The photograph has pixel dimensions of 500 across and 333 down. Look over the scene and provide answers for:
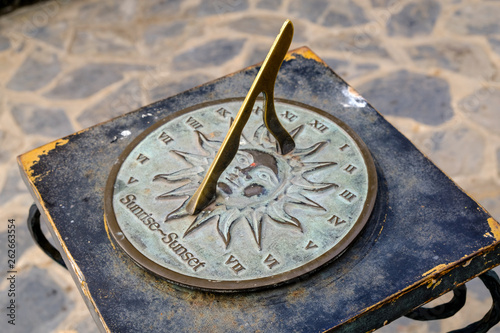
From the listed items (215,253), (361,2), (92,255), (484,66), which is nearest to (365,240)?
(215,253)

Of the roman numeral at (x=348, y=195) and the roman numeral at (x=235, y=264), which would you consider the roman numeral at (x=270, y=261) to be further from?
the roman numeral at (x=348, y=195)

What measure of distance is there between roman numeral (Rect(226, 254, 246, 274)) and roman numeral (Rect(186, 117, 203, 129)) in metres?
0.53

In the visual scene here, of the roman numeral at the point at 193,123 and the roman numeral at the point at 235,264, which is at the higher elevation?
the roman numeral at the point at 193,123

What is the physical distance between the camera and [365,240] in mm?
1739

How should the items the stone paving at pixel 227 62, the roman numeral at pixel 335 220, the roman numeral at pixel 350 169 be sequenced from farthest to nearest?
1. the stone paving at pixel 227 62
2. the roman numeral at pixel 350 169
3. the roman numeral at pixel 335 220

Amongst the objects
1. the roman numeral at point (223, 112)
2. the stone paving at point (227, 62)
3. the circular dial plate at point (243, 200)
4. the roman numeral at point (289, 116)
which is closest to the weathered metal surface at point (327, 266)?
the circular dial plate at point (243, 200)

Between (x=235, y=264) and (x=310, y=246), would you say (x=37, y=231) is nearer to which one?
(x=235, y=264)

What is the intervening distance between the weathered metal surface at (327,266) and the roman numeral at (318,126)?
0.40 ft

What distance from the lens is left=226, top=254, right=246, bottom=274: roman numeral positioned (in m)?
1.64

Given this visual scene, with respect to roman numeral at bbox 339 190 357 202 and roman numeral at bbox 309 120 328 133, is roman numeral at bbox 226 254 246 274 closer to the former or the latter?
roman numeral at bbox 339 190 357 202

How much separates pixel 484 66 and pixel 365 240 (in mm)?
2409

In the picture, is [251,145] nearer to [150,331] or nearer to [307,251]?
[307,251]

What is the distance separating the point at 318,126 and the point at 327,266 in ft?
1.67

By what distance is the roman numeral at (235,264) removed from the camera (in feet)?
5.37
